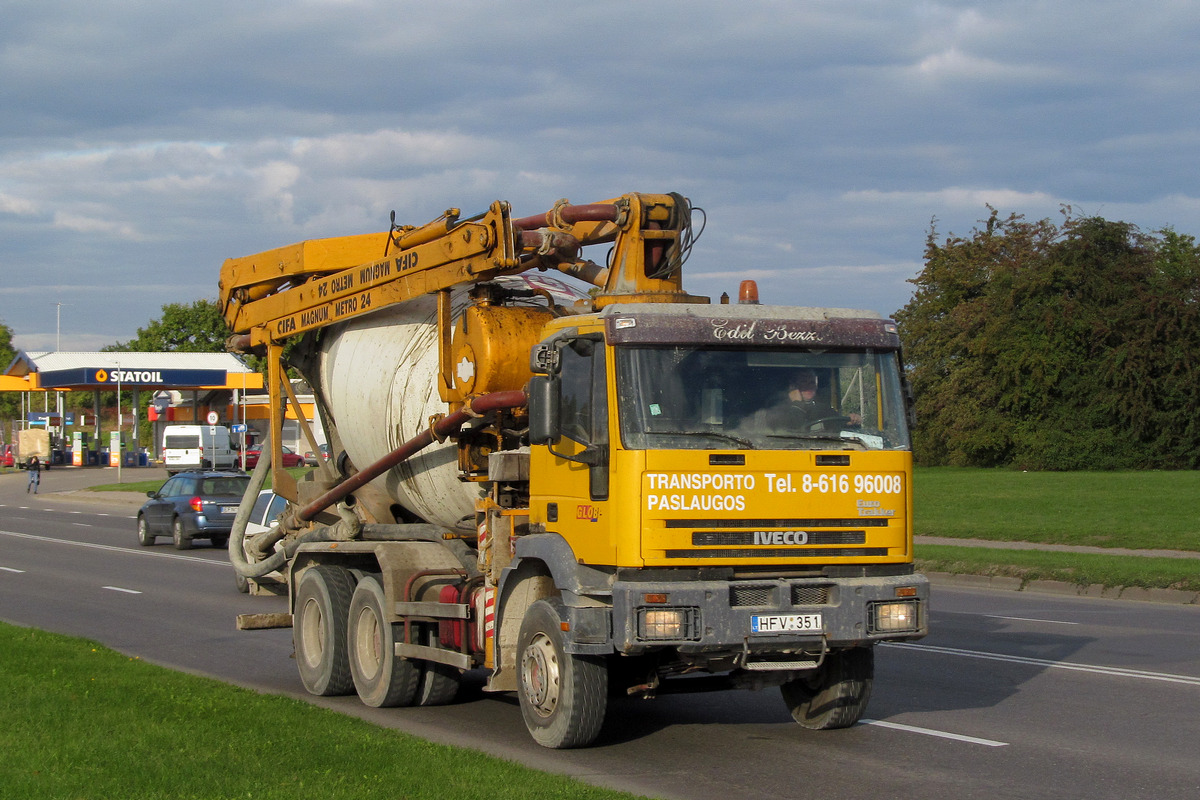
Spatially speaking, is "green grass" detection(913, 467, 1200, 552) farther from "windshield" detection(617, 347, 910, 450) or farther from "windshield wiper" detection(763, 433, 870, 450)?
"windshield wiper" detection(763, 433, 870, 450)

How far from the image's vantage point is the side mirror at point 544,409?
8078 millimetres

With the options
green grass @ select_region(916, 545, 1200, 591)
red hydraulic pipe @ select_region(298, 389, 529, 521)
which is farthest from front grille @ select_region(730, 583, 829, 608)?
green grass @ select_region(916, 545, 1200, 591)

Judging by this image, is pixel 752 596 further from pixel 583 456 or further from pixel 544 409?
pixel 544 409

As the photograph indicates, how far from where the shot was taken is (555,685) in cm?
822

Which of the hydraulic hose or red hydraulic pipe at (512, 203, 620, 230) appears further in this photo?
the hydraulic hose

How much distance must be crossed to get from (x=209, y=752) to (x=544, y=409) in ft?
8.87

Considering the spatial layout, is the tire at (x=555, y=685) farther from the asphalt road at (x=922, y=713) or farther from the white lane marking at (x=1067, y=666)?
the white lane marking at (x=1067, y=666)

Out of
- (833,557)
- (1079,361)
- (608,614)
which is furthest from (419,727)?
(1079,361)

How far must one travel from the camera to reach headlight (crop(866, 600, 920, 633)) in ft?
26.0

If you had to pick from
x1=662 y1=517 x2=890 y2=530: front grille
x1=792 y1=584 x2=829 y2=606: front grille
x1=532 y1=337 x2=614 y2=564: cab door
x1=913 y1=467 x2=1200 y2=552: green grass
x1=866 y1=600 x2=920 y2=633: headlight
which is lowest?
x1=913 y1=467 x2=1200 y2=552: green grass

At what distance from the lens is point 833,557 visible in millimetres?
7969

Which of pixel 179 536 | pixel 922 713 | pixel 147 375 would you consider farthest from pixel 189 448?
pixel 922 713

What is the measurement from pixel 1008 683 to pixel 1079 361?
47555mm

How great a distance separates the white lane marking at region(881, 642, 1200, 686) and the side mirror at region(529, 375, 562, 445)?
370cm
